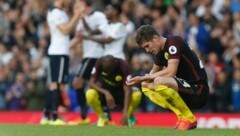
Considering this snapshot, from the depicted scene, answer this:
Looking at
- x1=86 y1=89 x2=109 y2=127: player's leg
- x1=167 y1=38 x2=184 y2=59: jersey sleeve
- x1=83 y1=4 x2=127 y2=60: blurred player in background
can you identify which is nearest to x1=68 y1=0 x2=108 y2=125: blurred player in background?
x1=83 y1=4 x2=127 y2=60: blurred player in background

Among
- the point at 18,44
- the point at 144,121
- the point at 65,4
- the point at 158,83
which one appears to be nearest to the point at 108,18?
the point at 65,4

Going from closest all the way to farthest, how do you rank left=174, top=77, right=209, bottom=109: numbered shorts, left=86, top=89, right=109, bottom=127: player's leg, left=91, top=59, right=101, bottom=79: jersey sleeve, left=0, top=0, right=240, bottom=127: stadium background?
left=174, top=77, right=209, bottom=109: numbered shorts → left=91, top=59, right=101, bottom=79: jersey sleeve → left=86, top=89, right=109, bottom=127: player's leg → left=0, top=0, right=240, bottom=127: stadium background

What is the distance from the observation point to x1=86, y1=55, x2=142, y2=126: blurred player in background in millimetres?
14477

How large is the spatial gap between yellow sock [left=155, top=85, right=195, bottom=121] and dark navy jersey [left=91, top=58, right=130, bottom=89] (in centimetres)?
308

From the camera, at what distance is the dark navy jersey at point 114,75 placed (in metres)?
14.6

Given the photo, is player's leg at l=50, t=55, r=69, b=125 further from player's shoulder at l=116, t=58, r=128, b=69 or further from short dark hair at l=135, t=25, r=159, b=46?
short dark hair at l=135, t=25, r=159, b=46

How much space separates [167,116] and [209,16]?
10.9 feet

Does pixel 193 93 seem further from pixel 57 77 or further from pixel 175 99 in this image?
pixel 57 77

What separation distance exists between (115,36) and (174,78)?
13.5 ft

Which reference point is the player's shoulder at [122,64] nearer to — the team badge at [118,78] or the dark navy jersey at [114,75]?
the dark navy jersey at [114,75]

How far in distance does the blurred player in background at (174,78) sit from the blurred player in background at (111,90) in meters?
2.55

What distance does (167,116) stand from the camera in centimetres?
1822

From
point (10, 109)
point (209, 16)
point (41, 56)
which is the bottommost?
point (10, 109)

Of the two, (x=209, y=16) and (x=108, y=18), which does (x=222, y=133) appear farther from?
(x=209, y=16)
